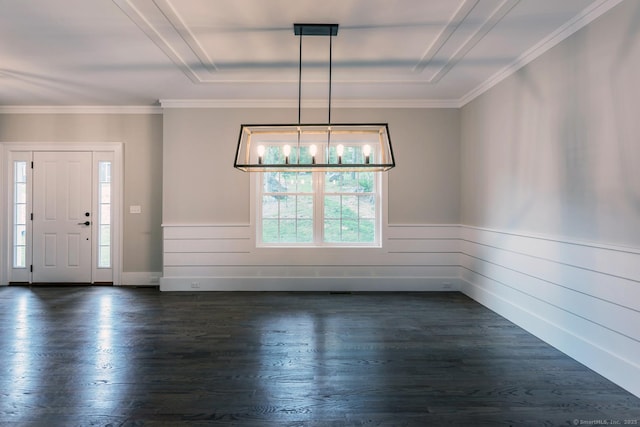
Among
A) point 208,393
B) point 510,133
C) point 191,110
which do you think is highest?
point 191,110

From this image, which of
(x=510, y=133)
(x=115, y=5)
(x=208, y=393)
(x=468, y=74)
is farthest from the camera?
(x=468, y=74)

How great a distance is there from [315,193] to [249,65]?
77.9 inches

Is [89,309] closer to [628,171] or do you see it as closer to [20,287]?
[20,287]

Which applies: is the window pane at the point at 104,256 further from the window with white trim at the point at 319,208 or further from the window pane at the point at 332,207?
the window pane at the point at 332,207

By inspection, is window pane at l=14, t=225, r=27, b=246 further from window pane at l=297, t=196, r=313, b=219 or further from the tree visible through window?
window pane at l=297, t=196, r=313, b=219

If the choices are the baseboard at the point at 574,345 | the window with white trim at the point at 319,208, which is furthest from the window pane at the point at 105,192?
the baseboard at the point at 574,345

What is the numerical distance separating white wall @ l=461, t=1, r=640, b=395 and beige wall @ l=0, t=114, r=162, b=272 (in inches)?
182

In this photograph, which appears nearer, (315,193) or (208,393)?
(208,393)

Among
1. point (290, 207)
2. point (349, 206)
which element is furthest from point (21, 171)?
point (349, 206)

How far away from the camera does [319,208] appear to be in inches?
196

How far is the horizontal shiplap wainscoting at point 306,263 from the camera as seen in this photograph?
4.82 m

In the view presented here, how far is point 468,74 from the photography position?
3.88 m

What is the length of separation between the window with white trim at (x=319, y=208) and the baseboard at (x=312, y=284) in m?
0.53

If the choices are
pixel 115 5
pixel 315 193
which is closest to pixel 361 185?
pixel 315 193
